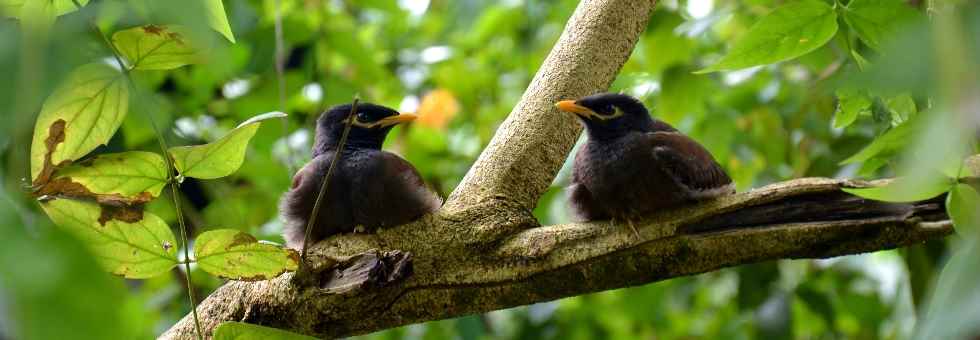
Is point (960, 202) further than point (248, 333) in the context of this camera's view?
No

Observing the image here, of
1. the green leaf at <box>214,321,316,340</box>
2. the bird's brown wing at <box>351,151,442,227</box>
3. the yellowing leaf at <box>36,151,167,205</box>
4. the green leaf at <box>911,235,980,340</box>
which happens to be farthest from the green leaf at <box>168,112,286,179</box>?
the green leaf at <box>911,235,980,340</box>

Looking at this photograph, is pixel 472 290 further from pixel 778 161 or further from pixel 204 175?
pixel 778 161

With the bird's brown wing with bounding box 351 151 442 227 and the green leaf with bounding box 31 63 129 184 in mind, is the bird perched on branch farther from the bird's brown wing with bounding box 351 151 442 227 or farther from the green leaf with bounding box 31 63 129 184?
the green leaf with bounding box 31 63 129 184

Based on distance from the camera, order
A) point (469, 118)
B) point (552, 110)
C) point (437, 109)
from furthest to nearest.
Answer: point (469, 118) < point (437, 109) < point (552, 110)

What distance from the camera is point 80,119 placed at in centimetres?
211

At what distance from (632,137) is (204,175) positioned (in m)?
1.67

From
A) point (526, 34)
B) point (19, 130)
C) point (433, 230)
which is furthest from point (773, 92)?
point (19, 130)

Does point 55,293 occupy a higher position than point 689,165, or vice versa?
point 55,293

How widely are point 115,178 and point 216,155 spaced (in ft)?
0.86

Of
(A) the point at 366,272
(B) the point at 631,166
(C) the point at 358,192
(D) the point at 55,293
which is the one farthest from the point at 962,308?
(C) the point at 358,192

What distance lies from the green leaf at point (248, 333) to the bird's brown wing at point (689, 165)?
4.36 feet

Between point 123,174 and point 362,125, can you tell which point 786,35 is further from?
point 362,125

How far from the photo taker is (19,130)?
97cm

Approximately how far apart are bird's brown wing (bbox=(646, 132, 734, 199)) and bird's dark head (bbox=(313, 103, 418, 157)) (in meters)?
1.16
